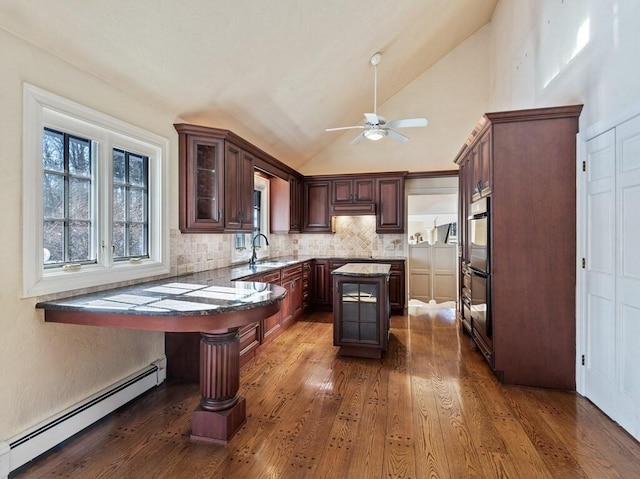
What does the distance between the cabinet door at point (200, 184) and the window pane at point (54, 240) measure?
1.04 metres

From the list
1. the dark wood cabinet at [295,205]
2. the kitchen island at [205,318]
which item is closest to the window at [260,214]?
the dark wood cabinet at [295,205]

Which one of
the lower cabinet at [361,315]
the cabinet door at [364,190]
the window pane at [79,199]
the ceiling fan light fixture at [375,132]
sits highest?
the ceiling fan light fixture at [375,132]

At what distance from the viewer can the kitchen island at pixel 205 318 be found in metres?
1.82

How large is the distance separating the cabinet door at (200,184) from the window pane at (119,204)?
1.73ft

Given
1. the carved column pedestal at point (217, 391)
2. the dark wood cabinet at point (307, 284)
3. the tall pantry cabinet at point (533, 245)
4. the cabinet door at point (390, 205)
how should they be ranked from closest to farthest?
1. the carved column pedestal at point (217, 391)
2. the tall pantry cabinet at point (533, 245)
3. the dark wood cabinet at point (307, 284)
4. the cabinet door at point (390, 205)

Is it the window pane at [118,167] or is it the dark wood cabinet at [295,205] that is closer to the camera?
the window pane at [118,167]

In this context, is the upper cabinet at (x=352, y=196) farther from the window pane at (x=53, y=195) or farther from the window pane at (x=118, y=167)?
the window pane at (x=53, y=195)

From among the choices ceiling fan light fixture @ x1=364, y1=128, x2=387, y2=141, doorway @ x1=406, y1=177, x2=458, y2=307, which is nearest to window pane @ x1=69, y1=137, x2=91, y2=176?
ceiling fan light fixture @ x1=364, y1=128, x2=387, y2=141


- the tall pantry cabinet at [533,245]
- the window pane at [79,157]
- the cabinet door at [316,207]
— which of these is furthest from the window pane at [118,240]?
the cabinet door at [316,207]

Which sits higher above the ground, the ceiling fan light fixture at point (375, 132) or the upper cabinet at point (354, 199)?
the ceiling fan light fixture at point (375, 132)

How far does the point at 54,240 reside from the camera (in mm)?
2104

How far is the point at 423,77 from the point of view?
5723 mm

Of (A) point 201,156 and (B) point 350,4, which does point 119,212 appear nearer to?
(A) point 201,156

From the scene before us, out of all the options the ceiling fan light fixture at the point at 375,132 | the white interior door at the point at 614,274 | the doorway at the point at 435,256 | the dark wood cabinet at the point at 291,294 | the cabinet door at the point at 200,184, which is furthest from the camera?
the doorway at the point at 435,256
